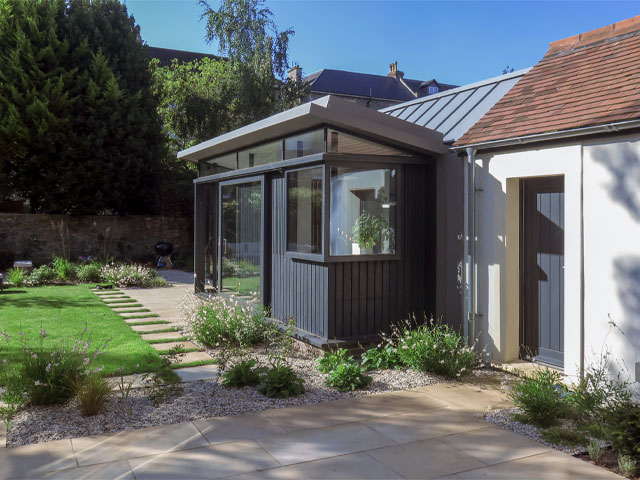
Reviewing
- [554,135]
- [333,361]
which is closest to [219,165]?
[333,361]

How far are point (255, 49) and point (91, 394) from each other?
18946 mm

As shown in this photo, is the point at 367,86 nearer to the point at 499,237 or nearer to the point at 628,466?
the point at 499,237

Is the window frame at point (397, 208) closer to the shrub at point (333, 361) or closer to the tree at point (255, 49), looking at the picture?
the shrub at point (333, 361)

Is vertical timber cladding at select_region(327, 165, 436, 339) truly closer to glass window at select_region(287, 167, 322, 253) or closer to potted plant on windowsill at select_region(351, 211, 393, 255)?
potted plant on windowsill at select_region(351, 211, 393, 255)

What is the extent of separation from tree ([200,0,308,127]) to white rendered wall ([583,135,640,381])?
17474 mm

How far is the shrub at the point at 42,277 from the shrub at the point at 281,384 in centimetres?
1047

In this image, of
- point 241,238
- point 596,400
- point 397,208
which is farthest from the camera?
point 241,238

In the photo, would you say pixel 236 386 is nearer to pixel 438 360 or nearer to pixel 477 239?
pixel 438 360

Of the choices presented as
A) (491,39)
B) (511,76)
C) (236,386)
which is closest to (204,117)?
(491,39)

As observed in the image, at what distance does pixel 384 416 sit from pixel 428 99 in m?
5.98

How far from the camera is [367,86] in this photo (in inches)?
1507

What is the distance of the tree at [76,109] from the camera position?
17.3 m

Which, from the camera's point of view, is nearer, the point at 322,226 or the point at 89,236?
the point at 322,226

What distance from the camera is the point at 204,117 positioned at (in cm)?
2138
